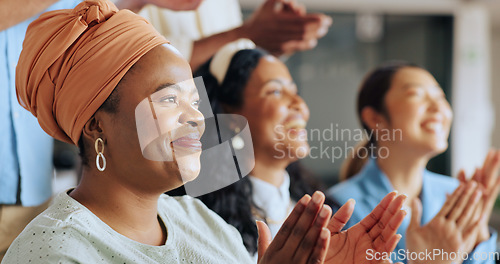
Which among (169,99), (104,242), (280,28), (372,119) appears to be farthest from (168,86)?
(372,119)

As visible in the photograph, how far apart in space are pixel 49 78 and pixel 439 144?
0.62 metres

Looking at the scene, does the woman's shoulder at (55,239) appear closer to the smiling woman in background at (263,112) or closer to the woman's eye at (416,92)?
the smiling woman in background at (263,112)

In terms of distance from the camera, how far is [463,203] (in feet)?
2.58

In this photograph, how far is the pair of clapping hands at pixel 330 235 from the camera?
1.47 ft

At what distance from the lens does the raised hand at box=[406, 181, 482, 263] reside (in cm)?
74

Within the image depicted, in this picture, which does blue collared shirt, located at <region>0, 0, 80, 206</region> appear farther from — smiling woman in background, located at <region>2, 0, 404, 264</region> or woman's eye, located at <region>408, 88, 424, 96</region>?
woman's eye, located at <region>408, 88, 424, 96</region>

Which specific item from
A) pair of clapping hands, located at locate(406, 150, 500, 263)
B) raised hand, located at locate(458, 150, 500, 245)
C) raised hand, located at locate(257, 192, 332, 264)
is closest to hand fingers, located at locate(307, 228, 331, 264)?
raised hand, located at locate(257, 192, 332, 264)

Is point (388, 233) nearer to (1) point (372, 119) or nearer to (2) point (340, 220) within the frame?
(2) point (340, 220)

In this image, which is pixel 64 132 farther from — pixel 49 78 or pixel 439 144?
pixel 439 144

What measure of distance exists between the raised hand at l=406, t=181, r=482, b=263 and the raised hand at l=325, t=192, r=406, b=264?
180mm

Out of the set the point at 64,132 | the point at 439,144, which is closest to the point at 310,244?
the point at 64,132

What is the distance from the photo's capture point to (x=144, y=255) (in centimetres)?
50

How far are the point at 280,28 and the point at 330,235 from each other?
0.44 meters

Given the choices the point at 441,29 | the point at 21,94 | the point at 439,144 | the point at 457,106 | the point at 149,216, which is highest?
the point at 21,94
